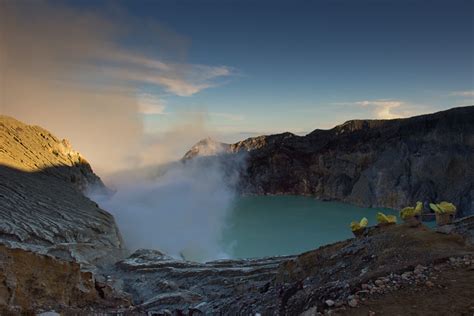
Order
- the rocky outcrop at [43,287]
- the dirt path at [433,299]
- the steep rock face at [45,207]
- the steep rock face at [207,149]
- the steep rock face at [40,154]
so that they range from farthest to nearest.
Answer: the steep rock face at [207,149]
the steep rock face at [40,154]
the steep rock face at [45,207]
the rocky outcrop at [43,287]
the dirt path at [433,299]

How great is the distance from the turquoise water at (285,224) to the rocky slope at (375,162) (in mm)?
3065

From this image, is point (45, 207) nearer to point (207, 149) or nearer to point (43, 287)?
point (43, 287)

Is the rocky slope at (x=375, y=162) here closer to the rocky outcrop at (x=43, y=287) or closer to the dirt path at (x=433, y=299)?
the dirt path at (x=433, y=299)

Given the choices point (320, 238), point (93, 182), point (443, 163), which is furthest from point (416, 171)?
point (93, 182)

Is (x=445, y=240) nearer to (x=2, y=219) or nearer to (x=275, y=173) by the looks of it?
(x=2, y=219)

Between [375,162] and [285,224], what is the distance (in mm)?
22183

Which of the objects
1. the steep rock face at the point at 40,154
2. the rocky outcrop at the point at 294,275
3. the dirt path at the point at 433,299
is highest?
the steep rock face at the point at 40,154

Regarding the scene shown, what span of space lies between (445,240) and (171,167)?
3236 inches

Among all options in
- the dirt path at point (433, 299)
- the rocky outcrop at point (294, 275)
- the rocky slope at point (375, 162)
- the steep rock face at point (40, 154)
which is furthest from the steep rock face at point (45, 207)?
the rocky slope at point (375, 162)

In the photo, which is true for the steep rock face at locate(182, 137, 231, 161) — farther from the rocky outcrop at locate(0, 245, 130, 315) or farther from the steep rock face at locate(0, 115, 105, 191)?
the rocky outcrop at locate(0, 245, 130, 315)

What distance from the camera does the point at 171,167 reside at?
3551 inches

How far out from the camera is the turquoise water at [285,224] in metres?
44.9

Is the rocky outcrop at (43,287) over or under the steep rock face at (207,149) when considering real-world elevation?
under

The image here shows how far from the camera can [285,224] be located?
2178 inches
